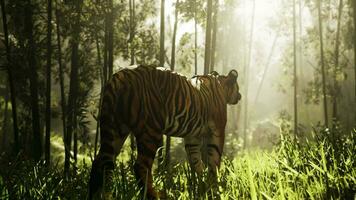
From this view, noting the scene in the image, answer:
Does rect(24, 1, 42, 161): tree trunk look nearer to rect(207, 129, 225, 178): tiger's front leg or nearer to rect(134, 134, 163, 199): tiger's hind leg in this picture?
rect(207, 129, 225, 178): tiger's front leg

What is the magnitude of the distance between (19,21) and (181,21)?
4.04 metres

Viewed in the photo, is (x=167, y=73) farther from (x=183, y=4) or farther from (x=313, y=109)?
(x=313, y=109)

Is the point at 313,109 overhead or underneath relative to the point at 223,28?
underneath

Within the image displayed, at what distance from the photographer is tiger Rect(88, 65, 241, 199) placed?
10.9ft

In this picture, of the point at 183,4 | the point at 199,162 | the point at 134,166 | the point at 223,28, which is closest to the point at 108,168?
the point at 134,166

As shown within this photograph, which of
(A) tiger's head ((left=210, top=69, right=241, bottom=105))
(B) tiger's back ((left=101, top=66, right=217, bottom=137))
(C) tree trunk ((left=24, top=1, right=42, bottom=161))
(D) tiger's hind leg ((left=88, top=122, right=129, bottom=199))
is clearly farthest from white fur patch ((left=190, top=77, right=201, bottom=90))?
(C) tree trunk ((left=24, top=1, right=42, bottom=161))

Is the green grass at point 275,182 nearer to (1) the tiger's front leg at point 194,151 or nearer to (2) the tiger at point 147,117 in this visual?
(2) the tiger at point 147,117

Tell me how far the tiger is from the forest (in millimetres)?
153

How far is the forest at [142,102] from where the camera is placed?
2.66 meters

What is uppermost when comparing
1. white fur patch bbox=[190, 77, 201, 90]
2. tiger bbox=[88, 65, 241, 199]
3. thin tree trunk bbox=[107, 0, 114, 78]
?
thin tree trunk bbox=[107, 0, 114, 78]

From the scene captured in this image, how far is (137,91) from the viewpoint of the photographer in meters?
3.58

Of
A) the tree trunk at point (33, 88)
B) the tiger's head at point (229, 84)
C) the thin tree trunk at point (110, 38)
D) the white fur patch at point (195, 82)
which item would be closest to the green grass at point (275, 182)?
the white fur patch at point (195, 82)

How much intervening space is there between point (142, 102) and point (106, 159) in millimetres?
582

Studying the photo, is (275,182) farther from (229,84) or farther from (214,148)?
(229,84)
